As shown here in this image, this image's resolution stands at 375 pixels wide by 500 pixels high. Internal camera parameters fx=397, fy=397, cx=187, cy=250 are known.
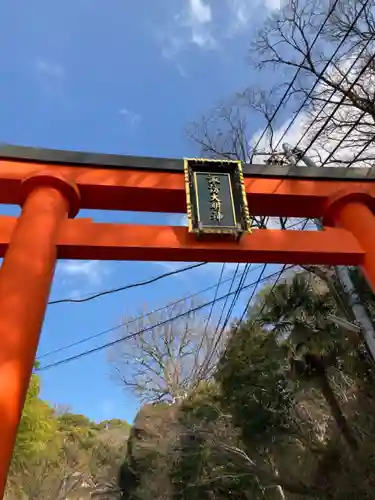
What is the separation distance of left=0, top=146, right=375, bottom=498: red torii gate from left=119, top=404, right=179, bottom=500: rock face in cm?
966

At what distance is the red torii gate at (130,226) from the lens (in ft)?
11.5

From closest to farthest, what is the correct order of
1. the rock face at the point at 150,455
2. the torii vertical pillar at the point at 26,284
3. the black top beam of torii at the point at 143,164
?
the torii vertical pillar at the point at 26,284 < the black top beam of torii at the point at 143,164 < the rock face at the point at 150,455

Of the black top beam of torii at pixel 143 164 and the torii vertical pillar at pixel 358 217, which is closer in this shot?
A: the torii vertical pillar at pixel 358 217

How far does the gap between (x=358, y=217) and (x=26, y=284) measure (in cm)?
362

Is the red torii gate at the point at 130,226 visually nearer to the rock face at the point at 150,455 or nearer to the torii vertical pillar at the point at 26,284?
the torii vertical pillar at the point at 26,284

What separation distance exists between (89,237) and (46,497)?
14.1m

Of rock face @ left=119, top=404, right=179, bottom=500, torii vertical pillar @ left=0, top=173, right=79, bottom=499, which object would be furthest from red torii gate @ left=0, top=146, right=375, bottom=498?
rock face @ left=119, top=404, right=179, bottom=500

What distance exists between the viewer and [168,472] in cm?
1199

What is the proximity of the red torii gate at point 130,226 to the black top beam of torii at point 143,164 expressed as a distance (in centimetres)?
1

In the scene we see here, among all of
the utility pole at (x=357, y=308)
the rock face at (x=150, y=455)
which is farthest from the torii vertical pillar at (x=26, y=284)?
the rock face at (x=150, y=455)

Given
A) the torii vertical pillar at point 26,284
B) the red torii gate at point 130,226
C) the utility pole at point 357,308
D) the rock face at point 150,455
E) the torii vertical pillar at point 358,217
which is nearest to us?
the torii vertical pillar at point 26,284

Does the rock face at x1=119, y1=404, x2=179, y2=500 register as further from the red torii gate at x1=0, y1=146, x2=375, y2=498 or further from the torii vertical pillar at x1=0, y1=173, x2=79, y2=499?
the torii vertical pillar at x1=0, y1=173, x2=79, y2=499

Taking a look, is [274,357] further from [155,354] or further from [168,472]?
[155,354]

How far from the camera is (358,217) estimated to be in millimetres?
4594
